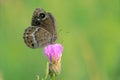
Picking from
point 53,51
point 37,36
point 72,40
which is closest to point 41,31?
point 37,36

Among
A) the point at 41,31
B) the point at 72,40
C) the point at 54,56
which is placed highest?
the point at 41,31

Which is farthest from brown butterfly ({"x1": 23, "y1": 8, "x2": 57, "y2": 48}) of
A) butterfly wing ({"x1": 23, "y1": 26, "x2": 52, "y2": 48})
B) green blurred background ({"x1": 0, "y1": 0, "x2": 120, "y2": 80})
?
green blurred background ({"x1": 0, "y1": 0, "x2": 120, "y2": 80})

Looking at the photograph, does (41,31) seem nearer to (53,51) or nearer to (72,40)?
(53,51)

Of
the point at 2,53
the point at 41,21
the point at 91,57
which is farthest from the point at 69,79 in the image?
the point at 41,21

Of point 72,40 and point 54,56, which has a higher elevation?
point 54,56

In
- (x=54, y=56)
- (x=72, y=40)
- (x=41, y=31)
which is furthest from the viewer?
(x=72, y=40)

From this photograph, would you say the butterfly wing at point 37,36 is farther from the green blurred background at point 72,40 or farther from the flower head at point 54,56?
the green blurred background at point 72,40

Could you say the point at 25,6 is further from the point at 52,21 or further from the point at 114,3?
the point at 52,21
